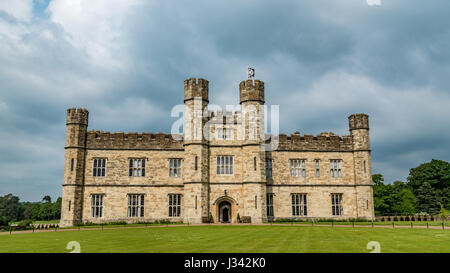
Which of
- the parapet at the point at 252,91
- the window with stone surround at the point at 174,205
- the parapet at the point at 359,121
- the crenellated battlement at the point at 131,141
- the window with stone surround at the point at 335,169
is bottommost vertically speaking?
the window with stone surround at the point at 174,205

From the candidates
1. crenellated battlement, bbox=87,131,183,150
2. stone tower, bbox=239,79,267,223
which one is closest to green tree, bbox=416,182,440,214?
stone tower, bbox=239,79,267,223

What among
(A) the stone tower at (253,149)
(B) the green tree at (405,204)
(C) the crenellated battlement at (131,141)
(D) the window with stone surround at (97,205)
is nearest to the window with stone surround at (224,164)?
(A) the stone tower at (253,149)

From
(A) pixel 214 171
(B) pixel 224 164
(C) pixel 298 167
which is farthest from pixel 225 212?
(C) pixel 298 167

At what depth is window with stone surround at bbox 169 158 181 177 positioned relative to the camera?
113 feet

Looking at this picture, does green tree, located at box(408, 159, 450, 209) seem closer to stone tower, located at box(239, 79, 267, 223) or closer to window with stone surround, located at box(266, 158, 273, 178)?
window with stone surround, located at box(266, 158, 273, 178)

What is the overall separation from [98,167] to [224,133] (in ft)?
41.3

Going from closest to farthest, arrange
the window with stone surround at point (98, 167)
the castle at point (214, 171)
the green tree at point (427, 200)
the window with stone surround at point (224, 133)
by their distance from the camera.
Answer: the castle at point (214, 171) → the window with stone surround at point (98, 167) → the window with stone surround at point (224, 133) → the green tree at point (427, 200)

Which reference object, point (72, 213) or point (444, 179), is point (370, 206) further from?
point (444, 179)

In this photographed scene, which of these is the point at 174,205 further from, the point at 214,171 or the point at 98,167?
the point at 98,167

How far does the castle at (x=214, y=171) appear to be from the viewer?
3238 centimetres

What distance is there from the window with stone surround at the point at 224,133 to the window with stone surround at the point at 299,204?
8.79 metres

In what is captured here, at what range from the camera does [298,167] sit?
1388 inches

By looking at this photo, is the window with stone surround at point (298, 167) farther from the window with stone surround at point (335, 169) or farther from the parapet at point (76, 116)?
the parapet at point (76, 116)
